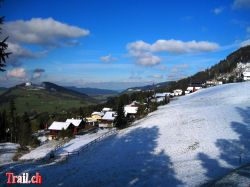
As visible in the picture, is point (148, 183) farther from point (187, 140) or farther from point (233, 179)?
point (187, 140)

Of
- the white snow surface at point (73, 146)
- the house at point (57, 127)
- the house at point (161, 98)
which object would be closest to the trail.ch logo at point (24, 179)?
the white snow surface at point (73, 146)

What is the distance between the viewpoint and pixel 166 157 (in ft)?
120

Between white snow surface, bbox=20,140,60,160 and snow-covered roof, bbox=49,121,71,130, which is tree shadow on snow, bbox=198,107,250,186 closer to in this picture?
white snow surface, bbox=20,140,60,160

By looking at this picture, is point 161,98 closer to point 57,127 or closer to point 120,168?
point 57,127

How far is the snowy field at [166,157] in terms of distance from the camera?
28.0m

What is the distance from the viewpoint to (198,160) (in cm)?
3225

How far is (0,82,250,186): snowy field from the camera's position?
28.0m

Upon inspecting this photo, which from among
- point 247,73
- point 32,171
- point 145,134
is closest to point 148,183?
point 32,171

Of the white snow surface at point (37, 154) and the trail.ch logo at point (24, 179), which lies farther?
the white snow surface at point (37, 154)

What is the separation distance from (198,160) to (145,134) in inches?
803

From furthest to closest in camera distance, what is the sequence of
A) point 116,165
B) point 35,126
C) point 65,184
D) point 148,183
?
point 35,126
point 116,165
point 65,184
point 148,183

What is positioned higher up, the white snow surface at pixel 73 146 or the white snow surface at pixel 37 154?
the white snow surface at pixel 73 146

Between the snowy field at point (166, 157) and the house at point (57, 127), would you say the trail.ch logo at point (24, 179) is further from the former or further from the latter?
the house at point (57, 127)

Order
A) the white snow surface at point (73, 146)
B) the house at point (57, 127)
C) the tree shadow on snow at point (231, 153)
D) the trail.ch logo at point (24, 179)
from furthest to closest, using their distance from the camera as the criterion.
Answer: the house at point (57, 127)
the white snow surface at point (73, 146)
the trail.ch logo at point (24, 179)
the tree shadow on snow at point (231, 153)
